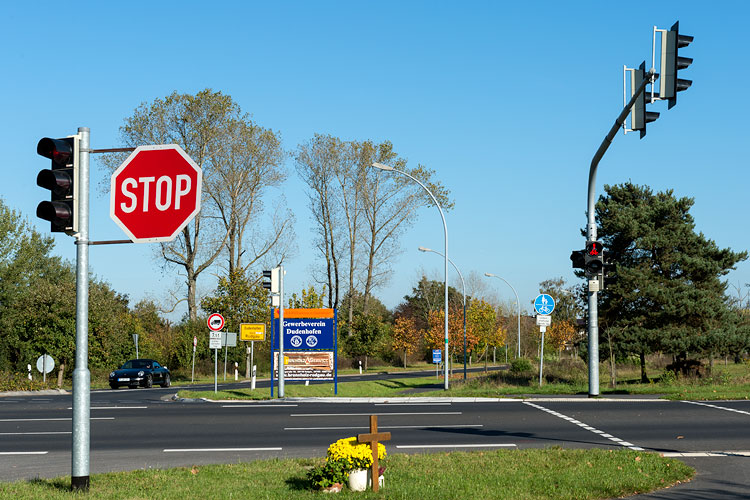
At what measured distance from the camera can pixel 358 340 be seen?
61.4 m

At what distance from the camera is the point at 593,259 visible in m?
20.0

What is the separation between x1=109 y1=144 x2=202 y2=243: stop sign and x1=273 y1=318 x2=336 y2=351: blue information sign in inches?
746

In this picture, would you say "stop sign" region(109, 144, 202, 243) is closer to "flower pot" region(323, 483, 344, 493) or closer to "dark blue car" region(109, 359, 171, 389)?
"flower pot" region(323, 483, 344, 493)

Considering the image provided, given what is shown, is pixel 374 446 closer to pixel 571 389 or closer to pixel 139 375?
pixel 571 389

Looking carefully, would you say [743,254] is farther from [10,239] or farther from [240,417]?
[10,239]

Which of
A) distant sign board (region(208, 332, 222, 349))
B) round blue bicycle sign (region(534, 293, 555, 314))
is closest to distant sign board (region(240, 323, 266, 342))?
distant sign board (region(208, 332, 222, 349))

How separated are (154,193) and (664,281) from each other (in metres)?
32.3

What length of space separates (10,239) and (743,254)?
46.5m

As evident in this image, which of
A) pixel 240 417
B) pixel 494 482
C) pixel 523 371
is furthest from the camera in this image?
pixel 523 371

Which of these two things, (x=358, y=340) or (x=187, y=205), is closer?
(x=187, y=205)

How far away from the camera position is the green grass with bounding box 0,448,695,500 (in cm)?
853

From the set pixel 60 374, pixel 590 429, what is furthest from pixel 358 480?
pixel 60 374

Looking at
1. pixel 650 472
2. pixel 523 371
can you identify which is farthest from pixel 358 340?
pixel 650 472

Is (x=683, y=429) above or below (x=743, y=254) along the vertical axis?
below
